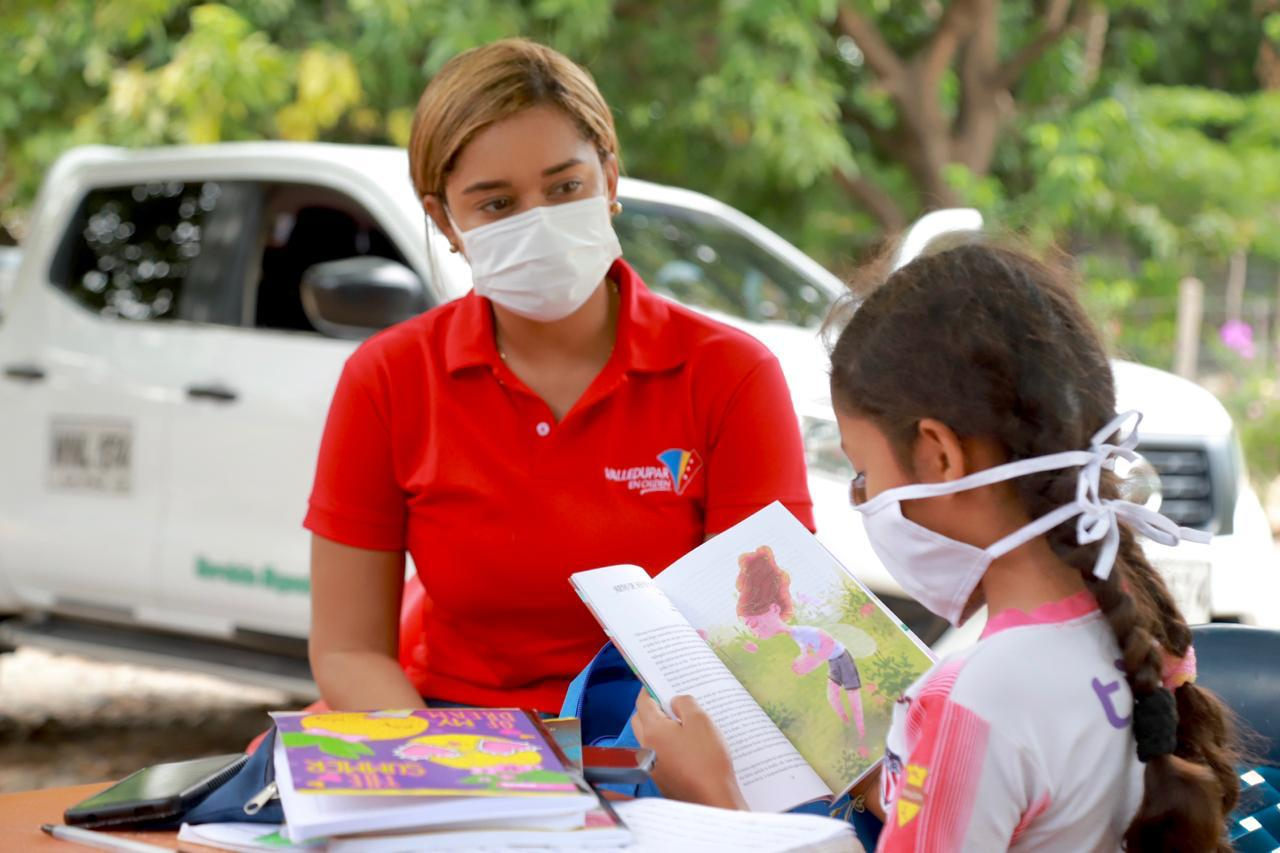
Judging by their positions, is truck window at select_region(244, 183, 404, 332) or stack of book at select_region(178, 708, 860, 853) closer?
stack of book at select_region(178, 708, 860, 853)

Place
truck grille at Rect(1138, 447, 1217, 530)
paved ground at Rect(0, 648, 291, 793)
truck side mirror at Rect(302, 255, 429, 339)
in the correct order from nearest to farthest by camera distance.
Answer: truck side mirror at Rect(302, 255, 429, 339) → truck grille at Rect(1138, 447, 1217, 530) → paved ground at Rect(0, 648, 291, 793)

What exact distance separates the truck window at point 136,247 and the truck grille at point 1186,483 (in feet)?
9.76

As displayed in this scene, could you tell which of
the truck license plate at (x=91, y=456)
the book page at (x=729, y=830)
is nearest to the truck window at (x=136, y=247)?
the truck license plate at (x=91, y=456)

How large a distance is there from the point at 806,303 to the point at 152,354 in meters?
2.04

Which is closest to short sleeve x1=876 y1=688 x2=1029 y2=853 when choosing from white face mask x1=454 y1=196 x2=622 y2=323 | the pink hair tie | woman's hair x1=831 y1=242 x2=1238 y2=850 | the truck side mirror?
woman's hair x1=831 y1=242 x2=1238 y2=850

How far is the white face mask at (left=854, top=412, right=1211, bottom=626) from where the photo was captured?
1.44 m

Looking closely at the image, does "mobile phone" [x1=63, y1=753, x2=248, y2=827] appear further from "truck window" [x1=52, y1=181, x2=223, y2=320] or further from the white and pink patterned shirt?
"truck window" [x1=52, y1=181, x2=223, y2=320]

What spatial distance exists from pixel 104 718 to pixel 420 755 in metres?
5.13

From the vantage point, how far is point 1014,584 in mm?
1484

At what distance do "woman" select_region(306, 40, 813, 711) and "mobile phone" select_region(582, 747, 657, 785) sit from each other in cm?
64

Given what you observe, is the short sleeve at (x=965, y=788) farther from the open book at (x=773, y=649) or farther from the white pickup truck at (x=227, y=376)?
the white pickup truck at (x=227, y=376)

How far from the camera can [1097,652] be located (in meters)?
1.42

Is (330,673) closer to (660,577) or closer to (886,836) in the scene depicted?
(660,577)

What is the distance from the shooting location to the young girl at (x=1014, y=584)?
53.5 inches
